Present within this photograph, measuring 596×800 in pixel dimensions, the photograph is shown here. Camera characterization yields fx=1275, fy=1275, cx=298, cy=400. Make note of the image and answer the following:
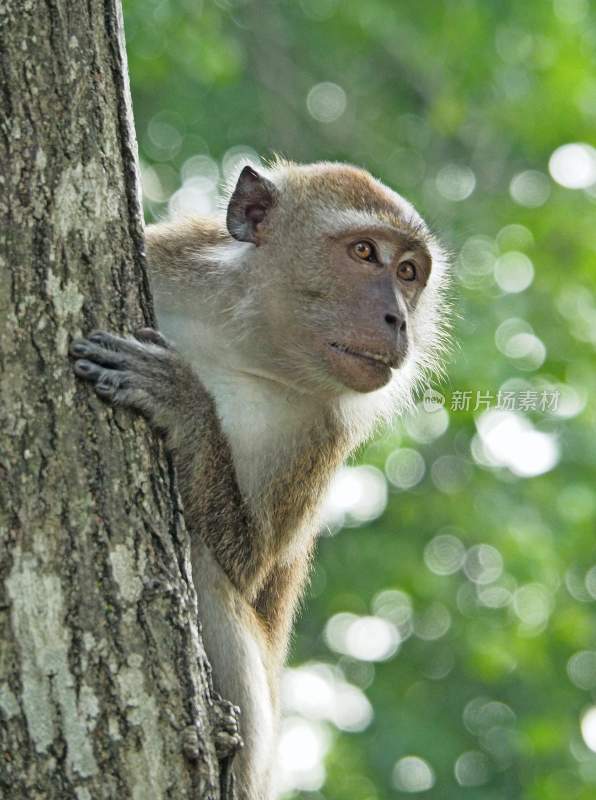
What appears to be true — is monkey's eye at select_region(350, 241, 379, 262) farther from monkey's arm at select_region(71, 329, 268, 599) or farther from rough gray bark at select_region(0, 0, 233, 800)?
rough gray bark at select_region(0, 0, 233, 800)

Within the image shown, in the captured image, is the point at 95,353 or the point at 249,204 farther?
the point at 249,204

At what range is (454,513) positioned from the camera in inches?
513

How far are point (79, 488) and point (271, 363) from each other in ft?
7.37

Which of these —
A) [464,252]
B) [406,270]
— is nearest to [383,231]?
[406,270]

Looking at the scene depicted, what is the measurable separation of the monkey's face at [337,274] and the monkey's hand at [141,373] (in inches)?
31.8

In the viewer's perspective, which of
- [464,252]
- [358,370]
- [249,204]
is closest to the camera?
[358,370]

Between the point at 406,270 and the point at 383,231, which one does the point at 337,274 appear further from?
the point at 406,270

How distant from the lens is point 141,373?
4.22 m

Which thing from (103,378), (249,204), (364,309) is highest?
(249,204)

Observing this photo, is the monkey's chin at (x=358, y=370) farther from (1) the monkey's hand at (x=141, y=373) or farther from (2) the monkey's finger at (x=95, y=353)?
(2) the monkey's finger at (x=95, y=353)

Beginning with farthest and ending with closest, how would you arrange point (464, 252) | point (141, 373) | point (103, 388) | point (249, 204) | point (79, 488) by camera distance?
point (464, 252), point (249, 204), point (141, 373), point (103, 388), point (79, 488)

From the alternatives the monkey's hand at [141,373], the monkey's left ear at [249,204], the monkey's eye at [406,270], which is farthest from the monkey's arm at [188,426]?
the monkey's eye at [406,270]

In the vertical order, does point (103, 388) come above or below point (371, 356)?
below

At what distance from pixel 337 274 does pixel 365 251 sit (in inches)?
7.8
